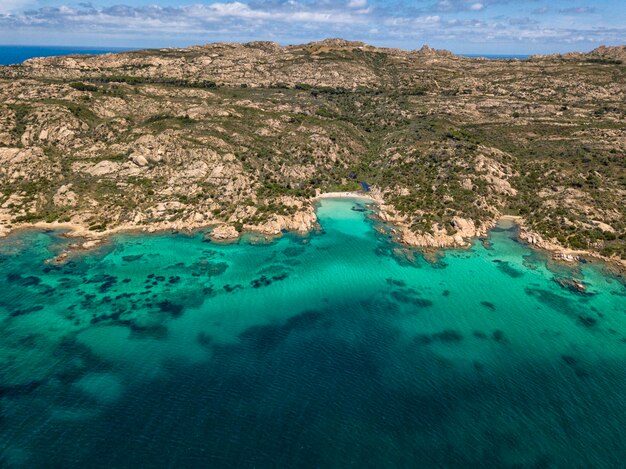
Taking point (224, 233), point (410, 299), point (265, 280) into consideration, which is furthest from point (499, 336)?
point (224, 233)

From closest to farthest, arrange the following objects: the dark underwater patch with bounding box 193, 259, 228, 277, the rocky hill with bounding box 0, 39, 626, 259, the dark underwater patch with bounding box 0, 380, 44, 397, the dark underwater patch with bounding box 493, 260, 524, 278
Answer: the dark underwater patch with bounding box 0, 380, 44, 397 → the dark underwater patch with bounding box 493, 260, 524, 278 → the dark underwater patch with bounding box 193, 259, 228, 277 → the rocky hill with bounding box 0, 39, 626, 259

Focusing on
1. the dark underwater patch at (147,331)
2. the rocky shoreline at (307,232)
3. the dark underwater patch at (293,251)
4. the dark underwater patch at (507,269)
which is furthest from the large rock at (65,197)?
the dark underwater patch at (507,269)

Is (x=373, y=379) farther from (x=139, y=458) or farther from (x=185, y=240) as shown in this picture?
(x=185, y=240)

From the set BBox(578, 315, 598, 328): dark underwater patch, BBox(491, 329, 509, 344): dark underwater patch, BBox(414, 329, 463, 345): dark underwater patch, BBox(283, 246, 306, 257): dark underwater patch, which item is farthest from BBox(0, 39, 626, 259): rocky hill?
BBox(414, 329, 463, 345): dark underwater patch

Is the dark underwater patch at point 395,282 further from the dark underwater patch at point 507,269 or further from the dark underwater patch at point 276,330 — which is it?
the dark underwater patch at point 507,269

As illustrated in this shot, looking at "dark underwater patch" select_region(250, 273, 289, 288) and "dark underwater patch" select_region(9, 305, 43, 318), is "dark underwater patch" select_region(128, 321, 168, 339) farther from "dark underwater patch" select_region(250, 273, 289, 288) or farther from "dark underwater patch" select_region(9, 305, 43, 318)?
"dark underwater patch" select_region(250, 273, 289, 288)

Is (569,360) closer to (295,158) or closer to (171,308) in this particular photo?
(171,308)

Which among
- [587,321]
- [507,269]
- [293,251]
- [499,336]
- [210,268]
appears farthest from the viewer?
[293,251]
